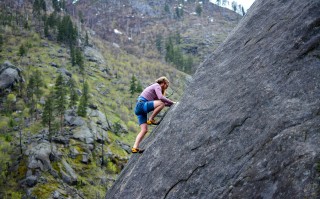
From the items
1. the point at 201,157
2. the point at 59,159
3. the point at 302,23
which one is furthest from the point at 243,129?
the point at 59,159

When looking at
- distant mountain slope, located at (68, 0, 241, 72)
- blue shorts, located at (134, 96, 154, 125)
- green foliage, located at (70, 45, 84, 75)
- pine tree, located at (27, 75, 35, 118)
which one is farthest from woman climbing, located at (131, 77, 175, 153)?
distant mountain slope, located at (68, 0, 241, 72)

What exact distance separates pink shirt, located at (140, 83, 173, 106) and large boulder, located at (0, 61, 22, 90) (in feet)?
177

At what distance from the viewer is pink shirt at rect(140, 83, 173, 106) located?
362 inches

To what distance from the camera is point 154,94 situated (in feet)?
31.3

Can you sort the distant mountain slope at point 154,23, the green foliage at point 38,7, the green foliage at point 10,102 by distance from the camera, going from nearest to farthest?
the green foliage at point 10,102
the green foliage at point 38,7
the distant mountain slope at point 154,23

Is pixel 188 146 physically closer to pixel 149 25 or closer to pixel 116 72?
pixel 116 72

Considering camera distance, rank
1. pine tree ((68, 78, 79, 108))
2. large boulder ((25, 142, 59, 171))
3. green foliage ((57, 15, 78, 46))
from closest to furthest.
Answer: large boulder ((25, 142, 59, 171))
pine tree ((68, 78, 79, 108))
green foliage ((57, 15, 78, 46))


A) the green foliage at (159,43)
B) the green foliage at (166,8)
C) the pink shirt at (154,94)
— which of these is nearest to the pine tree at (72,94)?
the pink shirt at (154,94)

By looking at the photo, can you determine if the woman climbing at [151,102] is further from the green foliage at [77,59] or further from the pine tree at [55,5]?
the pine tree at [55,5]

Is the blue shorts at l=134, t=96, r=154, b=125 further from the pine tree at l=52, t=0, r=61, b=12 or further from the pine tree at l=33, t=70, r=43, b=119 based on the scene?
the pine tree at l=52, t=0, r=61, b=12

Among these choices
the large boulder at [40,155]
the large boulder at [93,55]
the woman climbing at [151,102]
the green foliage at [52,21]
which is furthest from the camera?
the green foliage at [52,21]

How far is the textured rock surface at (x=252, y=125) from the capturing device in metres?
4.92

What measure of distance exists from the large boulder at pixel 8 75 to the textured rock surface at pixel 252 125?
179 feet

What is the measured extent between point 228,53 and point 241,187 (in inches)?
183
